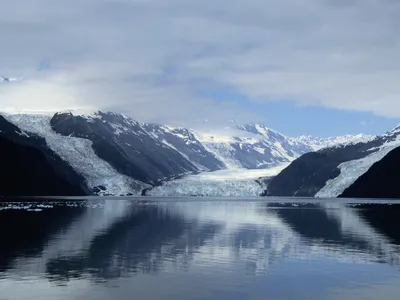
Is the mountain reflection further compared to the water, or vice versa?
the mountain reflection

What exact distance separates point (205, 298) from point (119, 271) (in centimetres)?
1008

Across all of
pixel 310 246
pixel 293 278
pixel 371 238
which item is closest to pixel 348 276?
pixel 293 278

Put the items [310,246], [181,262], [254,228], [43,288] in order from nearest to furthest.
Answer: [43,288] < [181,262] < [310,246] < [254,228]

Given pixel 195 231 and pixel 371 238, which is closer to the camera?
pixel 371 238

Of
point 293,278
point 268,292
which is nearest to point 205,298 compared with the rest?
point 268,292

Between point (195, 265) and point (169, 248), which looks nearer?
→ point (195, 265)

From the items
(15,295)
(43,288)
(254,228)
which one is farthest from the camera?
(254,228)

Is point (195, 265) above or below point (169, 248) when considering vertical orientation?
below

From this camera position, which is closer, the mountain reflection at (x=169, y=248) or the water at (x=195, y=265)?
the water at (x=195, y=265)

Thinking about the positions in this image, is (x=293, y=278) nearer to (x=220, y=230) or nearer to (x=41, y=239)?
(x=41, y=239)

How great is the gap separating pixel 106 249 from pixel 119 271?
13.0m

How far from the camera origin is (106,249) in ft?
174

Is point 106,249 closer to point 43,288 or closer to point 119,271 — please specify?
point 119,271

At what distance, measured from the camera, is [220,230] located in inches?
3051
